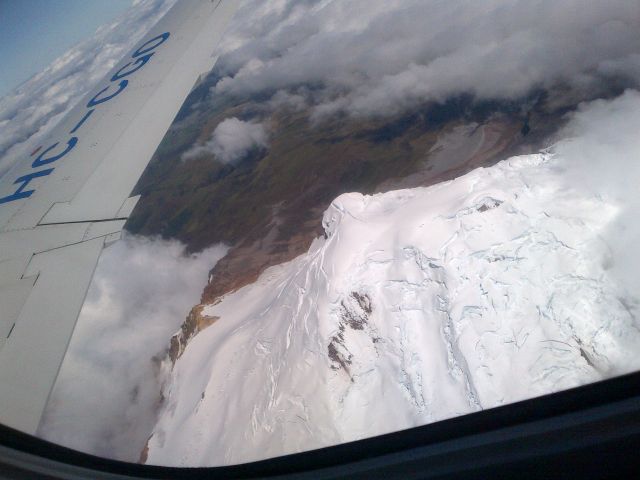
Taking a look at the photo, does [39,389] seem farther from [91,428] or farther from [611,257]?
[611,257]

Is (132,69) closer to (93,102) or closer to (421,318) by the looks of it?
(93,102)

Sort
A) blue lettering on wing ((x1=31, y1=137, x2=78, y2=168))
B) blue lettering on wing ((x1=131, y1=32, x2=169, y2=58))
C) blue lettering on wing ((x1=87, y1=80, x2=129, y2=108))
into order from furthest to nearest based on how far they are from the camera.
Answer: blue lettering on wing ((x1=131, y1=32, x2=169, y2=58)) → blue lettering on wing ((x1=87, y1=80, x2=129, y2=108)) → blue lettering on wing ((x1=31, y1=137, x2=78, y2=168))

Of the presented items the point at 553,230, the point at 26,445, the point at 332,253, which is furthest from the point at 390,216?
the point at 26,445

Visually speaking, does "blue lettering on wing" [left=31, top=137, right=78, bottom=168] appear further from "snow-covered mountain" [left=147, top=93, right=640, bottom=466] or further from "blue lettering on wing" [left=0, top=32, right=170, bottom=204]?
"snow-covered mountain" [left=147, top=93, right=640, bottom=466]

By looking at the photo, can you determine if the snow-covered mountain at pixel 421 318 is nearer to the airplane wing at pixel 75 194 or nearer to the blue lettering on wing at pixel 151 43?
the airplane wing at pixel 75 194

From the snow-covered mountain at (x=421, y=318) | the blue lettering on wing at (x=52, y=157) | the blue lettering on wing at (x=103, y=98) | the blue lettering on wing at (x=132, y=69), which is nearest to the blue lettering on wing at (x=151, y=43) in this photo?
the blue lettering on wing at (x=132, y=69)

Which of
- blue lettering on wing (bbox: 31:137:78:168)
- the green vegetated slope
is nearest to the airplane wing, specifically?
blue lettering on wing (bbox: 31:137:78:168)
